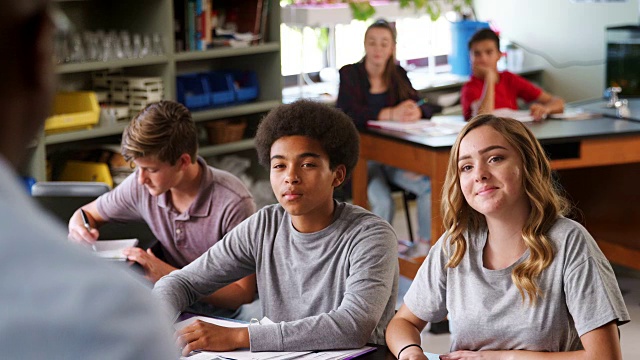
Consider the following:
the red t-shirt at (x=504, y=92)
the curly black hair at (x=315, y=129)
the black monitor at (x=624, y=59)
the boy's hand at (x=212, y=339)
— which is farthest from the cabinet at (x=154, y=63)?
the boy's hand at (x=212, y=339)

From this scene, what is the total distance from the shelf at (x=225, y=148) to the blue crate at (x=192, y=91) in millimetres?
215

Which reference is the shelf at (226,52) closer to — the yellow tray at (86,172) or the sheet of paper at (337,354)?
the yellow tray at (86,172)

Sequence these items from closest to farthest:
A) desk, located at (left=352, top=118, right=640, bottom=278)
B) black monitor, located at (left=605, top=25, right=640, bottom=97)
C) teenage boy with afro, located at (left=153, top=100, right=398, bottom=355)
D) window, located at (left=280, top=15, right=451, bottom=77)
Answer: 1. teenage boy with afro, located at (left=153, top=100, right=398, bottom=355)
2. desk, located at (left=352, top=118, right=640, bottom=278)
3. black monitor, located at (left=605, top=25, right=640, bottom=97)
4. window, located at (left=280, top=15, right=451, bottom=77)

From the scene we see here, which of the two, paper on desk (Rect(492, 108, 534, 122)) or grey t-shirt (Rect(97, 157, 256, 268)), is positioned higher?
paper on desk (Rect(492, 108, 534, 122))

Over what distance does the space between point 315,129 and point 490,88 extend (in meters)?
2.57

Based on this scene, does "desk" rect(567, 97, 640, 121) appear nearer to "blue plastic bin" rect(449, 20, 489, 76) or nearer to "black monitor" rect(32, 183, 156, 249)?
"blue plastic bin" rect(449, 20, 489, 76)

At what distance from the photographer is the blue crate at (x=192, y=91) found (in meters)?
4.65

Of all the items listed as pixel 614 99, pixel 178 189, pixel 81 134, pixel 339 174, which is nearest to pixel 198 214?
pixel 178 189

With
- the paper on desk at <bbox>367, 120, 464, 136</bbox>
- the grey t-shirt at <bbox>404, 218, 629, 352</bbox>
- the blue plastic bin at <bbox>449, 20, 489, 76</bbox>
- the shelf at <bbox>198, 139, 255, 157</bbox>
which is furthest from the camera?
the blue plastic bin at <bbox>449, 20, 489, 76</bbox>

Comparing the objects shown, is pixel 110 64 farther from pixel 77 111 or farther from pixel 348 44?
pixel 348 44

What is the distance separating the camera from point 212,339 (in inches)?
70.7

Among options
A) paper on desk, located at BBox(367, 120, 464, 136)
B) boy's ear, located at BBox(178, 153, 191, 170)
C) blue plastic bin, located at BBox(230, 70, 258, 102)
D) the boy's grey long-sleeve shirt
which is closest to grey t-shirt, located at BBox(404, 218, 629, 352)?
Answer: the boy's grey long-sleeve shirt

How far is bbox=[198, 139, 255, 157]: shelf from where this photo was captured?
4.64 m

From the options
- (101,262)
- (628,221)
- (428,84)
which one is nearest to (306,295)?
(101,262)
